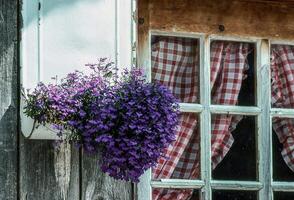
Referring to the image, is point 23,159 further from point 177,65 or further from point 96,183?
point 177,65

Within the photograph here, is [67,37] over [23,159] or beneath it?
over

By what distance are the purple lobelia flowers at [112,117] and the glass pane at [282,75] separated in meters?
0.87

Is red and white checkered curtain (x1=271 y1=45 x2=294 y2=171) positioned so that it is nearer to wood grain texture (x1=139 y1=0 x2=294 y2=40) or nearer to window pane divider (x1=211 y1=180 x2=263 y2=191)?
wood grain texture (x1=139 y1=0 x2=294 y2=40)

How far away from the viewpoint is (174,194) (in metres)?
4.21

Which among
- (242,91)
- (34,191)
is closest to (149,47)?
(242,91)

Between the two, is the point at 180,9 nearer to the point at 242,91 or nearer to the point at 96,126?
the point at 242,91

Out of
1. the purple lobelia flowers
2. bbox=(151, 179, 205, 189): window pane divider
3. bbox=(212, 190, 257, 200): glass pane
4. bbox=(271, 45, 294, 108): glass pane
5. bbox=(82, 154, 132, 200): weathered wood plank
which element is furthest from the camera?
bbox=(271, 45, 294, 108): glass pane

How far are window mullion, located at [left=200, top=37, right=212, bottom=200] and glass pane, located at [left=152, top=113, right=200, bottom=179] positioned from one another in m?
0.03

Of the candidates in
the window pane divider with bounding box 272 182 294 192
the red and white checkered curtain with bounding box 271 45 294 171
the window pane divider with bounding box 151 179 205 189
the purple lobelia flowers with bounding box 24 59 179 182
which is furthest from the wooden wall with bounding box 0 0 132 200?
the red and white checkered curtain with bounding box 271 45 294 171

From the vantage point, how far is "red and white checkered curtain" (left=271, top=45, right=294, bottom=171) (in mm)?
4465

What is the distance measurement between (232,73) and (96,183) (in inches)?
34.9

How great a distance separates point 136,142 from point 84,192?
37 cm

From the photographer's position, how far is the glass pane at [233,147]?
4320mm

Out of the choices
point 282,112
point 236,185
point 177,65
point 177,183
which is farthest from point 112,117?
point 282,112
